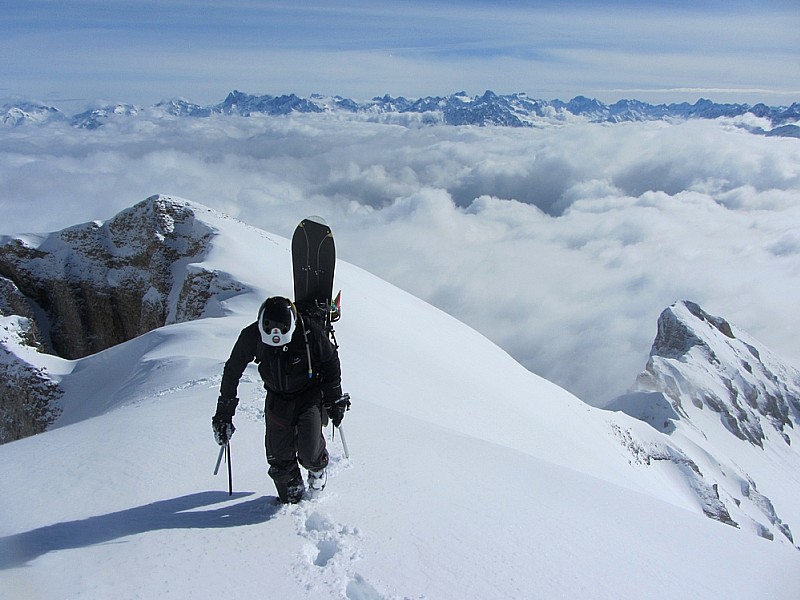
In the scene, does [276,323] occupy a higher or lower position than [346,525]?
higher

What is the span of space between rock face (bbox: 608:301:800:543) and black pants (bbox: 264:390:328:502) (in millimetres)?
32617

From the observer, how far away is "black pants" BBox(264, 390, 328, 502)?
6262 millimetres

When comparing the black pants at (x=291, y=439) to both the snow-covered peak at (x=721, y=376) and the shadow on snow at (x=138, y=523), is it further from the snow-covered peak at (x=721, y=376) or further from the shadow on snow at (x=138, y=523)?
the snow-covered peak at (x=721, y=376)

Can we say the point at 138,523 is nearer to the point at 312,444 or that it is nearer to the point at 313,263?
the point at 312,444

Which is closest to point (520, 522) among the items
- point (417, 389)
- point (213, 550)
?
point (213, 550)

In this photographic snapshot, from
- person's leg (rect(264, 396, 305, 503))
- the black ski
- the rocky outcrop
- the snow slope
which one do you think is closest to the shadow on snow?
the snow slope

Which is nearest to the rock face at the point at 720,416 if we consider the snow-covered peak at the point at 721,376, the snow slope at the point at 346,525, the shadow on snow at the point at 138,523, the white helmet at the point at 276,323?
the snow-covered peak at the point at 721,376

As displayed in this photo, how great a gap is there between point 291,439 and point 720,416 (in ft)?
335

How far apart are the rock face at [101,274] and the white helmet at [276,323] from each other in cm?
3328

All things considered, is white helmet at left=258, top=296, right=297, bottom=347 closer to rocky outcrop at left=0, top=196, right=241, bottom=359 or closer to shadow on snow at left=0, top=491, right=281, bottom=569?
shadow on snow at left=0, top=491, right=281, bottom=569

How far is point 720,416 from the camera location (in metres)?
90.2

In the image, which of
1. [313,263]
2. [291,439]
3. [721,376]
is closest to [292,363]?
Result: [291,439]

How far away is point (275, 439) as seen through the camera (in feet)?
20.9

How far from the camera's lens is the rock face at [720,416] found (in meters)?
43.1
